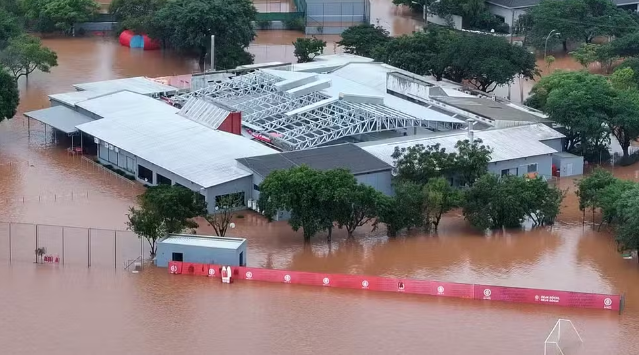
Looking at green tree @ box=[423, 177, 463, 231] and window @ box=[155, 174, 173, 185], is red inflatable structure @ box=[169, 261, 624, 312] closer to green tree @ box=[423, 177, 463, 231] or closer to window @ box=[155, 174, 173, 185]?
green tree @ box=[423, 177, 463, 231]

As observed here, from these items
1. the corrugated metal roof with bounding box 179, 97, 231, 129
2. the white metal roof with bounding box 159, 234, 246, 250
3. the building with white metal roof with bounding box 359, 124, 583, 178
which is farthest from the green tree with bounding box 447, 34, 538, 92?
the white metal roof with bounding box 159, 234, 246, 250

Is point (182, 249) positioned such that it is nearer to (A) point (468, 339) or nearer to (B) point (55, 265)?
(B) point (55, 265)

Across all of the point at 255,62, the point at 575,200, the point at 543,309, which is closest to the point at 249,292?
the point at 543,309

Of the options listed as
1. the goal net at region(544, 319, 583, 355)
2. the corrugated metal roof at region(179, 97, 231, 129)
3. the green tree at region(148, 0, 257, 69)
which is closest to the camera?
the goal net at region(544, 319, 583, 355)

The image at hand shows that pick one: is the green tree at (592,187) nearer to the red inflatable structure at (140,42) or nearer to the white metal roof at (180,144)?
the white metal roof at (180,144)

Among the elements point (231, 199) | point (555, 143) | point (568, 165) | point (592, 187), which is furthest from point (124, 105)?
point (592, 187)

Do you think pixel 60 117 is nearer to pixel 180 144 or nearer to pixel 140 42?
pixel 180 144

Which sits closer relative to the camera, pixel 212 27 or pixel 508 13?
pixel 212 27
